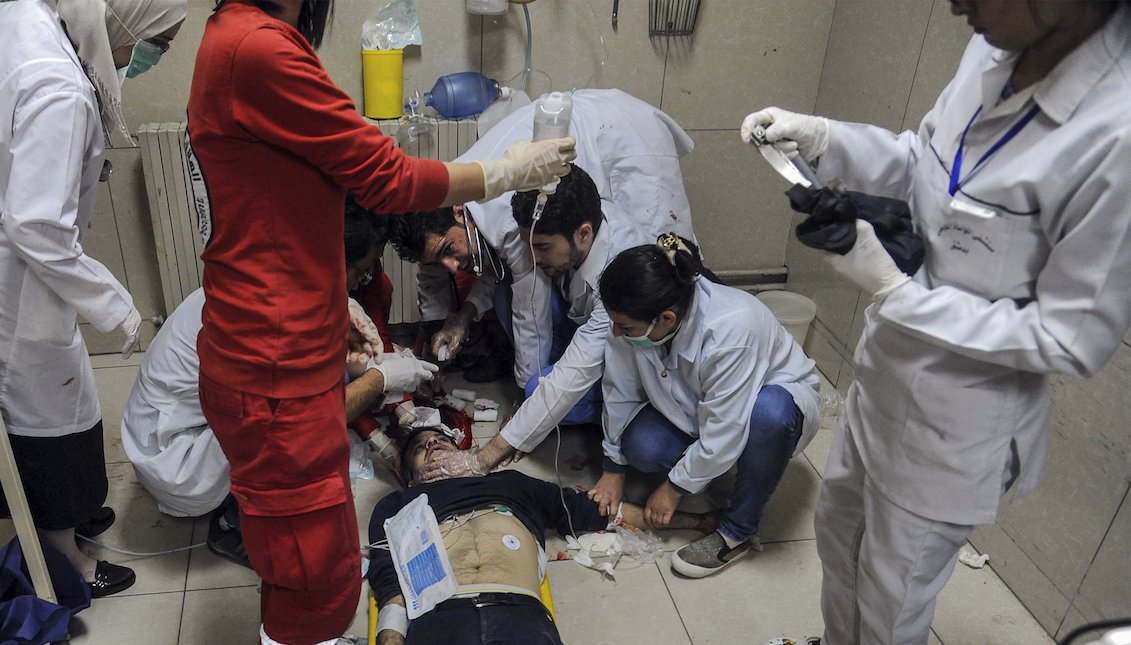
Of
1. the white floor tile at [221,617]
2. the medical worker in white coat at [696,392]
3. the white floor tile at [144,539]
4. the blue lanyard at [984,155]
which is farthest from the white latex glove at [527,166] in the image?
the white floor tile at [144,539]

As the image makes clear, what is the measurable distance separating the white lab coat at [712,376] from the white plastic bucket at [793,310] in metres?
0.77

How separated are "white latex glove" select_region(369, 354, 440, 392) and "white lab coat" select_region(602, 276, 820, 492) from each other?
0.53 m

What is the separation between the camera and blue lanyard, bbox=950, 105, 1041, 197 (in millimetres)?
1270

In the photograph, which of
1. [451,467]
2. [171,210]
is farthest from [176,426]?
[171,210]

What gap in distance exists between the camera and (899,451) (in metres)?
1.48

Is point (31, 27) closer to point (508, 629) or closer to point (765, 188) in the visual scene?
point (508, 629)

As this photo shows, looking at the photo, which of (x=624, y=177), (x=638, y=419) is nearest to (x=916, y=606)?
(x=638, y=419)

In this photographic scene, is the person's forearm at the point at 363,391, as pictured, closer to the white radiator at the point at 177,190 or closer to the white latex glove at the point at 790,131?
the white radiator at the point at 177,190

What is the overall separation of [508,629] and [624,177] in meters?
1.38

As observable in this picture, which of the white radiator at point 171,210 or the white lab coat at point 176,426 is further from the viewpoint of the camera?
the white radiator at point 171,210

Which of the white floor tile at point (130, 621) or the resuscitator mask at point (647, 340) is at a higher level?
the resuscitator mask at point (647, 340)

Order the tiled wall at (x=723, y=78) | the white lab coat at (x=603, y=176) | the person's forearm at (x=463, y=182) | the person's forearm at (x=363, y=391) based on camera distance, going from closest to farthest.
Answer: the person's forearm at (x=463, y=182) → the person's forearm at (x=363, y=391) → the white lab coat at (x=603, y=176) → the tiled wall at (x=723, y=78)

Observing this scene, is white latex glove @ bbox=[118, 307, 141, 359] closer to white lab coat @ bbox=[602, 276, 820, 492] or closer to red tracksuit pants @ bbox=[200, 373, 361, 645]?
red tracksuit pants @ bbox=[200, 373, 361, 645]

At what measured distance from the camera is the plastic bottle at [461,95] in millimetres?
2822
